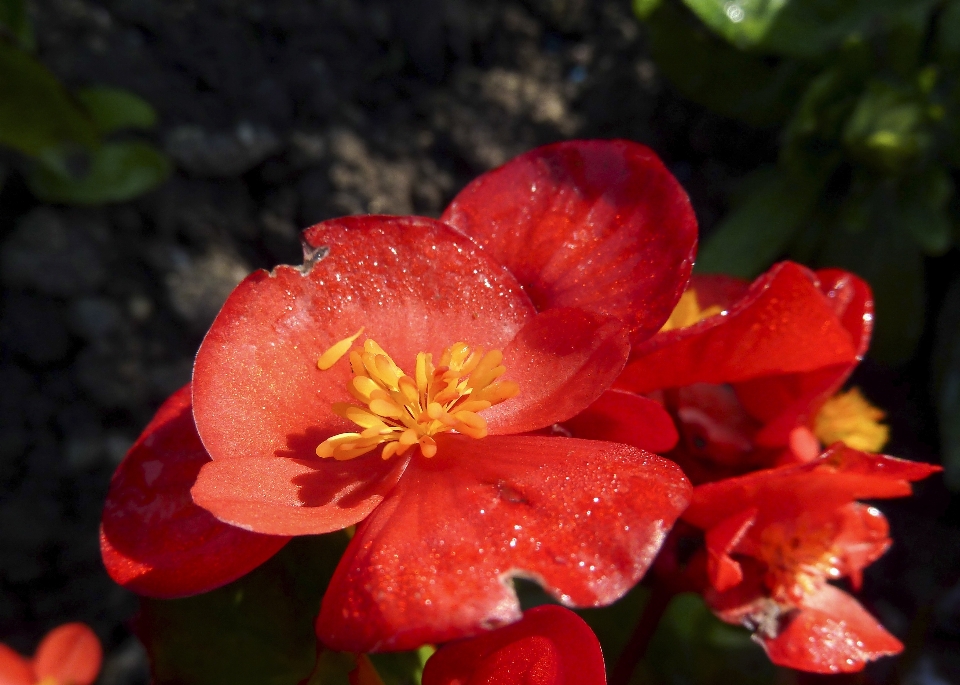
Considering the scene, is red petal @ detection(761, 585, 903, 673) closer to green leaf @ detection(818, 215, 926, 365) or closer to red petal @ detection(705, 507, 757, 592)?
red petal @ detection(705, 507, 757, 592)

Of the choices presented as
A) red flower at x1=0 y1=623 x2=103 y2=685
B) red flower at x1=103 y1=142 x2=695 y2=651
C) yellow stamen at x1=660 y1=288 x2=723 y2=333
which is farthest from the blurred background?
red flower at x1=103 y1=142 x2=695 y2=651

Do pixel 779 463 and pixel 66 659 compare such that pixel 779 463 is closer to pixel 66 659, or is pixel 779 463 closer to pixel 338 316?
pixel 338 316

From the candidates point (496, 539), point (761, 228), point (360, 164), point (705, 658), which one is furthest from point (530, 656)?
point (360, 164)

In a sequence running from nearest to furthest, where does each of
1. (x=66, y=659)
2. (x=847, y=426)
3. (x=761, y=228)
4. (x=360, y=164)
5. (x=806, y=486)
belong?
(x=806, y=486) → (x=847, y=426) → (x=66, y=659) → (x=761, y=228) → (x=360, y=164)

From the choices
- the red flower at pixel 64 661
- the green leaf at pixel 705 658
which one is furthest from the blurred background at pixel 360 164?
the red flower at pixel 64 661

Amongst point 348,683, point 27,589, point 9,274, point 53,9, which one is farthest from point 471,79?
point 348,683

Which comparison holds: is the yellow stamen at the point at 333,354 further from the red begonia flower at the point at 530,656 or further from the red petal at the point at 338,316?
the red begonia flower at the point at 530,656
